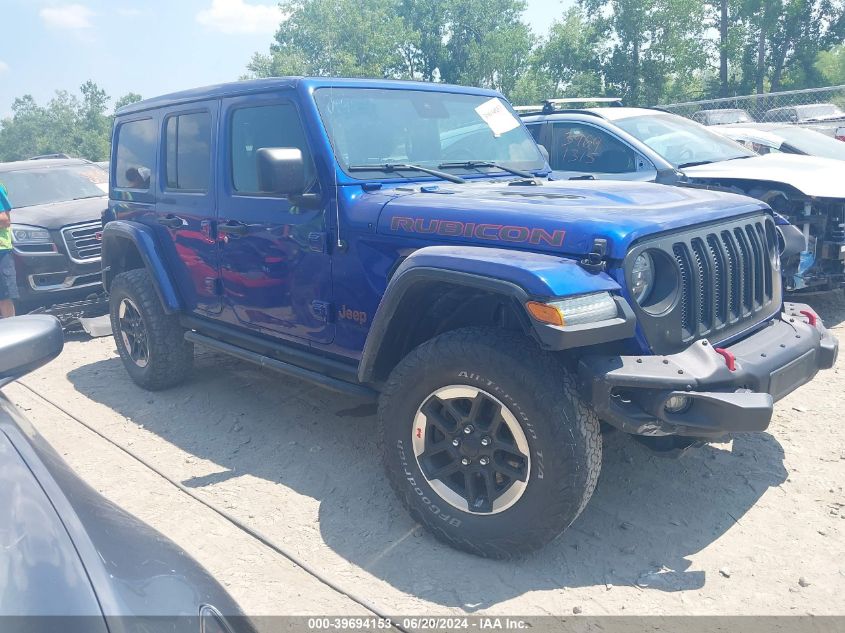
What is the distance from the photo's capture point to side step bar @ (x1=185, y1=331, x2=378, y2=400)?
3654 mm

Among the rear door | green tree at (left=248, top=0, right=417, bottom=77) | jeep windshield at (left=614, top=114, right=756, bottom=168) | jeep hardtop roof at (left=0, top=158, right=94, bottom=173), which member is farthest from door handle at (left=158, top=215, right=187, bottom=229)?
green tree at (left=248, top=0, right=417, bottom=77)

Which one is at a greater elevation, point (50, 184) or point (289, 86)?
point (289, 86)

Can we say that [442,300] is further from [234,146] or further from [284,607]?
[234,146]

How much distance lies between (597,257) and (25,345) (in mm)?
1942

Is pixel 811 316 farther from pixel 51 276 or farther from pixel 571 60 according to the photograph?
pixel 571 60

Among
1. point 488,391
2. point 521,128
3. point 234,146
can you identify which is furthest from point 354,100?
point 488,391

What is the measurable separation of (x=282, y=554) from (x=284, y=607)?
0.37 metres

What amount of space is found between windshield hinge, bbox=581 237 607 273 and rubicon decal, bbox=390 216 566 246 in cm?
14

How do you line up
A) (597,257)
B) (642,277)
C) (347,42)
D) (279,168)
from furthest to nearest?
1. (347,42)
2. (279,168)
3. (642,277)
4. (597,257)

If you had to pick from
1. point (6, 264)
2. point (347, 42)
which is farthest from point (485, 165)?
point (347, 42)

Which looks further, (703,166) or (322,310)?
(703,166)

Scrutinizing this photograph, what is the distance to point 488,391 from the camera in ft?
9.47

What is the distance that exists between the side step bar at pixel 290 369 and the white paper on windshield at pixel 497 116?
1.85m

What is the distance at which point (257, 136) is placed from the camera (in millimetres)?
4152
